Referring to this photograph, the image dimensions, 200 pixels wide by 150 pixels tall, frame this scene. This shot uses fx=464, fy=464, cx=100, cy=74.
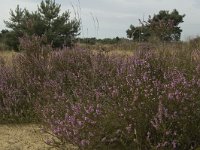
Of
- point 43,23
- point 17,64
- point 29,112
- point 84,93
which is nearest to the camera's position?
point 84,93

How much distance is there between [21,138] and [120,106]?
1401mm

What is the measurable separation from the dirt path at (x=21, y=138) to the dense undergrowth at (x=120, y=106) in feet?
0.50

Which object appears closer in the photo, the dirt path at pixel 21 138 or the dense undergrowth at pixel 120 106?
the dense undergrowth at pixel 120 106

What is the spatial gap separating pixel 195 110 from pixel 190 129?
6.1 inches

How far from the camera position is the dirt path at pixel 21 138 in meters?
4.50

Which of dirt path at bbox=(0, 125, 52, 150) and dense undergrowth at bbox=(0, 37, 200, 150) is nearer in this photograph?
dense undergrowth at bbox=(0, 37, 200, 150)

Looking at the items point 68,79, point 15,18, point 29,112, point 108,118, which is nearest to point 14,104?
point 29,112

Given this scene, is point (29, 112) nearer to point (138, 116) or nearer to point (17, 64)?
point (17, 64)

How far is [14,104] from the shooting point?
5.42 metres

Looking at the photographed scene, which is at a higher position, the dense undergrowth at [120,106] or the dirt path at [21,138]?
the dense undergrowth at [120,106]

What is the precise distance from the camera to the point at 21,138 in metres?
4.77

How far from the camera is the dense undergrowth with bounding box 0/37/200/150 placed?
3600 millimetres

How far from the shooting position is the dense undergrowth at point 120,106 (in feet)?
11.8

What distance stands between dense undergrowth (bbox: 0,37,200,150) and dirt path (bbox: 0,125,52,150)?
0.15 metres
